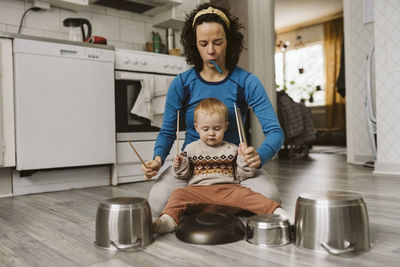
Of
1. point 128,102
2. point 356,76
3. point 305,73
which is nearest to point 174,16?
point 128,102

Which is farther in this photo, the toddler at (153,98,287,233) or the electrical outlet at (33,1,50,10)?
the electrical outlet at (33,1,50,10)

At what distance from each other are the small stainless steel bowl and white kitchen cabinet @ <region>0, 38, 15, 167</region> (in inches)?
62.6

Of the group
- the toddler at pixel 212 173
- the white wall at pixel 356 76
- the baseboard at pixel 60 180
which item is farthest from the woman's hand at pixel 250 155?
the white wall at pixel 356 76

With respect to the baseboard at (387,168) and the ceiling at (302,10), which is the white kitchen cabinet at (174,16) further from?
the ceiling at (302,10)

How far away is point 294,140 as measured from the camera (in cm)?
438

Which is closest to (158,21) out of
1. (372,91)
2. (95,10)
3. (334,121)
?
(95,10)

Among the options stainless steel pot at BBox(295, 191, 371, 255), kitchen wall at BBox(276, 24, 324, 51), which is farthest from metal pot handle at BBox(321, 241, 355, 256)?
kitchen wall at BBox(276, 24, 324, 51)

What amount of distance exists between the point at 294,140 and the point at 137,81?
2.37 metres

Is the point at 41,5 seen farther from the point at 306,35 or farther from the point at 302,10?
the point at 306,35

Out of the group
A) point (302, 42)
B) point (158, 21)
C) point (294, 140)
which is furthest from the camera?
point (302, 42)

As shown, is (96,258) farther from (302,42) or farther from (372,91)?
Result: (302,42)

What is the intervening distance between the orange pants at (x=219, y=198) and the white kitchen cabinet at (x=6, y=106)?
121cm

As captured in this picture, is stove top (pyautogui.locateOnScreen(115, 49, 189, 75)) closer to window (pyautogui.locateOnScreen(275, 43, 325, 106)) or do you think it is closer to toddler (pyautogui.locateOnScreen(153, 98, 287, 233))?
toddler (pyautogui.locateOnScreen(153, 98, 287, 233))

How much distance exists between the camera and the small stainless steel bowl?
43.8 inches
